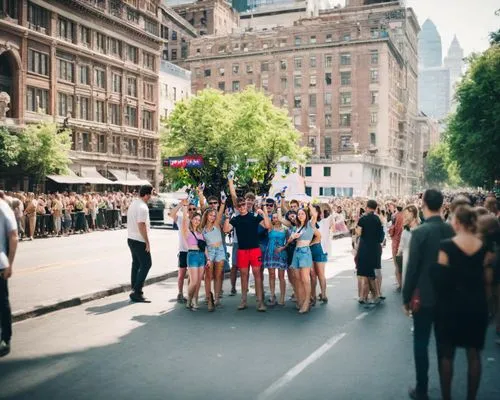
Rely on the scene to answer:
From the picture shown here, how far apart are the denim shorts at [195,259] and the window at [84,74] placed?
157ft

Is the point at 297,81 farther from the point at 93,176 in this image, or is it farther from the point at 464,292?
the point at 464,292

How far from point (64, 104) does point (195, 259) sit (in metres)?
45.9

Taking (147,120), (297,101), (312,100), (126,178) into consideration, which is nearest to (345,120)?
(312,100)

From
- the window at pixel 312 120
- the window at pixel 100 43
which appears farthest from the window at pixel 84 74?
the window at pixel 312 120

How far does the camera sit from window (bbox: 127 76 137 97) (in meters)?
61.1

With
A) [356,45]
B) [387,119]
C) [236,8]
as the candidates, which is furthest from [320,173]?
[236,8]

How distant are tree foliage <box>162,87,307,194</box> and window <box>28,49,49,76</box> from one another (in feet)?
36.0

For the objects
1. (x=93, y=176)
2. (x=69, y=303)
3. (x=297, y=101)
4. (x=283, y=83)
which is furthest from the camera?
(x=283, y=83)

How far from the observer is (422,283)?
5.60 metres

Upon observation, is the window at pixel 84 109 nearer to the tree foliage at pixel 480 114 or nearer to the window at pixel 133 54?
the window at pixel 133 54

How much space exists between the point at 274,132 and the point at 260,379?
1747 inches

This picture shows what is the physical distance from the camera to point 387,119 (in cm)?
8919

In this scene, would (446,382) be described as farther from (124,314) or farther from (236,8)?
(236,8)

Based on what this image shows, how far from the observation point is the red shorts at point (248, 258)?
32.0 feet
